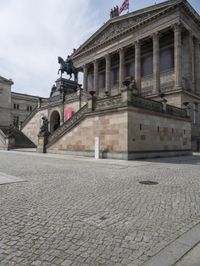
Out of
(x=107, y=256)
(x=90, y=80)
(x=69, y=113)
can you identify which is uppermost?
(x=90, y=80)

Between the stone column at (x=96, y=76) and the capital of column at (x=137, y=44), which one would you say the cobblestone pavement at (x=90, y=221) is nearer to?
the capital of column at (x=137, y=44)

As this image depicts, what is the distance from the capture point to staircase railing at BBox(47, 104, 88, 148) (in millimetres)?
23000

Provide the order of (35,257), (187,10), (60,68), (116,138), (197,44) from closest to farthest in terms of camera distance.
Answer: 1. (35,257)
2. (116,138)
3. (187,10)
4. (197,44)
5. (60,68)

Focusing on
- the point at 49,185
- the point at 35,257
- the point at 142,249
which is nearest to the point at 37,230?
the point at 35,257

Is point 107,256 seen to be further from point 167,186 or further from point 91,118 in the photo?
point 91,118

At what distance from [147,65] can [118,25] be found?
9.34 meters

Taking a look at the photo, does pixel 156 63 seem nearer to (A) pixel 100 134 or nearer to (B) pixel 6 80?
(A) pixel 100 134

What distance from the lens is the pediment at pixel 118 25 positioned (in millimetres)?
34875

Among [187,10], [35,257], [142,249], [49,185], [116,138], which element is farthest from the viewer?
[187,10]

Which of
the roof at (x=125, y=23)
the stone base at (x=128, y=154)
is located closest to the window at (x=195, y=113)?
the stone base at (x=128, y=154)

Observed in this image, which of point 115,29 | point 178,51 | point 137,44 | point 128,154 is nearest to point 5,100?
point 115,29

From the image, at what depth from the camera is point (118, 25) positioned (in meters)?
42.0

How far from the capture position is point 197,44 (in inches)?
1426

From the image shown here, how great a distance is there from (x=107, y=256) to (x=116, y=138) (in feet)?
52.3
